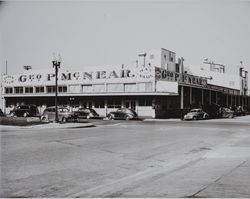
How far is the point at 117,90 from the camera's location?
150ft

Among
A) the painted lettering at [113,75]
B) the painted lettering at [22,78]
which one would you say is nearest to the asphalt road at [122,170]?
the painted lettering at [113,75]

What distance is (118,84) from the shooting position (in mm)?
45844

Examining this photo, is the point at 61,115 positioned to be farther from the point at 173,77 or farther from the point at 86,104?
the point at 173,77

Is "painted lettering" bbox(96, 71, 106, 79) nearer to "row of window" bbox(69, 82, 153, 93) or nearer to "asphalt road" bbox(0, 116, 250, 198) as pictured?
"row of window" bbox(69, 82, 153, 93)

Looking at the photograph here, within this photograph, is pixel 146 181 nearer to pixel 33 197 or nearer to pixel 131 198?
pixel 131 198

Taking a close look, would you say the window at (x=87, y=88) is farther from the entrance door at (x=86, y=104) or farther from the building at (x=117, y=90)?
the entrance door at (x=86, y=104)

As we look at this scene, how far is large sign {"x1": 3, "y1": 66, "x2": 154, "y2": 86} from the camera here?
43.9 m

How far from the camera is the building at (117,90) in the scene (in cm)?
4269

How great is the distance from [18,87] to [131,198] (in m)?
51.8

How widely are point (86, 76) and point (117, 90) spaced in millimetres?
5708

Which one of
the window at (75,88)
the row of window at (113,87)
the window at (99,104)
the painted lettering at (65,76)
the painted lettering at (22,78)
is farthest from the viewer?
the painted lettering at (22,78)

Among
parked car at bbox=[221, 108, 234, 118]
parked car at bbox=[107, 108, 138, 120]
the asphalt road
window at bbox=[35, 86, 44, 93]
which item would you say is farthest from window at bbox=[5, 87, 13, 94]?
the asphalt road

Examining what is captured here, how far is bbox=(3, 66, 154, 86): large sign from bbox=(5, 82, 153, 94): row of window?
63 centimetres

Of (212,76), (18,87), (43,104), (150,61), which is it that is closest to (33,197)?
(43,104)
